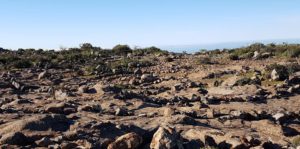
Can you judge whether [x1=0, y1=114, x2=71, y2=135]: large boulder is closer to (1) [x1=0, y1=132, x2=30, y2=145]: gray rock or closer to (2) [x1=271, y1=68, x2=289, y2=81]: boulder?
(1) [x1=0, y1=132, x2=30, y2=145]: gray rock

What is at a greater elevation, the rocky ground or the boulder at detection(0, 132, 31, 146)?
the boulder at detection(0, 132, 31, 146)

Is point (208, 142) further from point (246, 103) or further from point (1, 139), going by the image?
point (246, 103)

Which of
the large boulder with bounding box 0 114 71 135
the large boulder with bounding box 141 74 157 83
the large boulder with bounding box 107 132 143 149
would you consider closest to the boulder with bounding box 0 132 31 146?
the large boulder with bounding box 0 114 71 135

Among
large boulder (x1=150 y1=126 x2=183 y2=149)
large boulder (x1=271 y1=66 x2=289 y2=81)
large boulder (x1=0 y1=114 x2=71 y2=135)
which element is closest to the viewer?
large boulder (x1=150 y1=126 x2=183 y2=149)

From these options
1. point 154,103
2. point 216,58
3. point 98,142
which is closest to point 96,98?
point 154,103

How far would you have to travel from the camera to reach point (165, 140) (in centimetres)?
1009

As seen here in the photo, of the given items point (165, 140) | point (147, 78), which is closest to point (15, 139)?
point (165, 140)

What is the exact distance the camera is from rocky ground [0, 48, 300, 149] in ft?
35.4

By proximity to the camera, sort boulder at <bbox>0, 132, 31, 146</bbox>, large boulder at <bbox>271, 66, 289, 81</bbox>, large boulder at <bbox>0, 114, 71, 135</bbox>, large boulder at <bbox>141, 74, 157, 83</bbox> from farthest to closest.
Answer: large boulder at <bbox>141, 74, 157, 83</bbox> < large boulder at <bbox>271, 66, 289, 81</bbox> < large boulder at <bbox>0, 114, 71, 135</bbox> < boulder at <bbox>0, 132, 31, 146</bbox>

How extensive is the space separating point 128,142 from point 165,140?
781mm

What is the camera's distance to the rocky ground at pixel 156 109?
1080 centimetres

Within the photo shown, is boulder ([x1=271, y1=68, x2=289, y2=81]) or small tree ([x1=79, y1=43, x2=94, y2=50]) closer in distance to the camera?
boulder ([x1=271, y1=68, x2=289, y2=81])

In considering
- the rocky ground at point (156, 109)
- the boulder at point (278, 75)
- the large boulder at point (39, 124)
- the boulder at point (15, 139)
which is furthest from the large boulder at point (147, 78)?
the boulder at point (15, 139)

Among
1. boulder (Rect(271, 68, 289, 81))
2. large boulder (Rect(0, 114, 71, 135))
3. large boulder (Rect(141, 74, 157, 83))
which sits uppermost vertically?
large boulder (Rect(0, 114, 71, 135))
